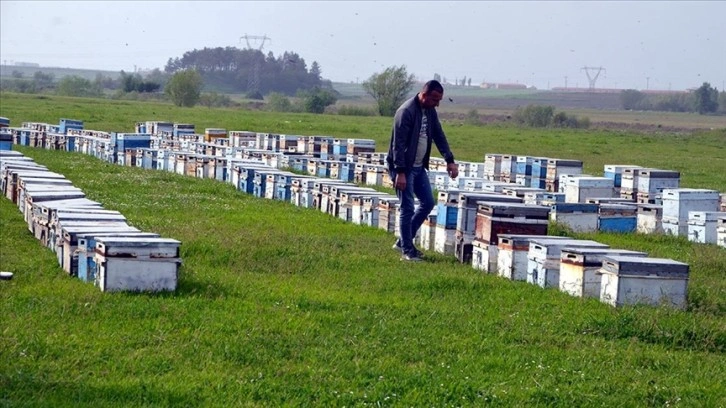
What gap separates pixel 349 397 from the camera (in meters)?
6.47

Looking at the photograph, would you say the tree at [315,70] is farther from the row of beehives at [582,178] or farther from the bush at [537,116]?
the row of beehives at [582,178]

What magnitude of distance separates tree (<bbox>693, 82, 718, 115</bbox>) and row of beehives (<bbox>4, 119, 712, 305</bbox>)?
11217 centimetres

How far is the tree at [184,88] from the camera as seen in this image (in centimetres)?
7975

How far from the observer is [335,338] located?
7871 mm

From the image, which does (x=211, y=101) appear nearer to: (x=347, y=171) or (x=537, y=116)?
(x=537, y=116)

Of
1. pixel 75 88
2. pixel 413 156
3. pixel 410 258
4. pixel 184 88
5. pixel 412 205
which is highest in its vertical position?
pixel 184 88

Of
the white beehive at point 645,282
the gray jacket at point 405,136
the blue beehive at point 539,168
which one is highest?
the gray jacket at point 405,136

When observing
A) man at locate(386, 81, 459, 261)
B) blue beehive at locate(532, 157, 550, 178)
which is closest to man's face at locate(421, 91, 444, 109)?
man at locate(386, 81, 459, 261)

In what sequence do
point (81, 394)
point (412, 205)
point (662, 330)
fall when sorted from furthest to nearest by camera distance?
1. point (412, 205)
2. point (662, 330)
3. point (81, 394)

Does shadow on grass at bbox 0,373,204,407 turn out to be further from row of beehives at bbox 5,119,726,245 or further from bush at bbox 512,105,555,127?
bush at bbox 512,105,555,127

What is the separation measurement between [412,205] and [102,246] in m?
4.15

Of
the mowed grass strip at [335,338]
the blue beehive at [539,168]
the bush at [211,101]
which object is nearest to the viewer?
the mowed grass strip at [335,338]

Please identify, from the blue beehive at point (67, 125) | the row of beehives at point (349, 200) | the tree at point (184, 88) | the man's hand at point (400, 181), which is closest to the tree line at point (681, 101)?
the tree at point (184, 88)

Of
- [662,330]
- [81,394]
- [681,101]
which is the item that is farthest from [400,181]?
[681,101]
